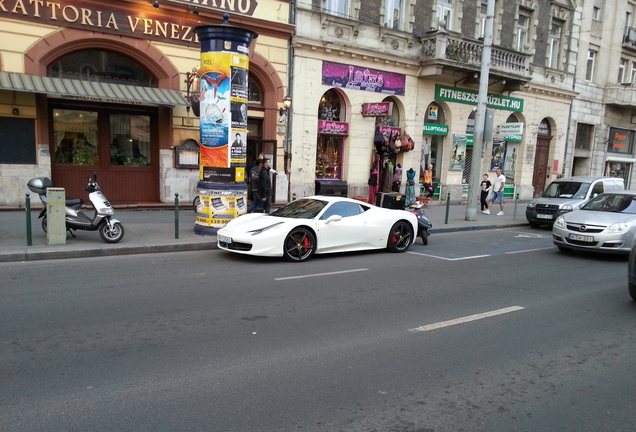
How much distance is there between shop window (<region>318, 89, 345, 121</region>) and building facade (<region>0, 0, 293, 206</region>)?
217cm

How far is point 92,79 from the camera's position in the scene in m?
14.8

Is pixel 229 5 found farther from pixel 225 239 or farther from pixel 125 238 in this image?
pixel 225 239

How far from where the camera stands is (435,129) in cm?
2223

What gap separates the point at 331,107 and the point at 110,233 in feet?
37.6

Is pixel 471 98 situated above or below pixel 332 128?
above

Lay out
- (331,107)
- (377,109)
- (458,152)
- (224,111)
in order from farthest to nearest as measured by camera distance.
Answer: (458,152)
(331,107)
(377,109)
(224,111)

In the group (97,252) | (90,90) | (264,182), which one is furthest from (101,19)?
(97,252)

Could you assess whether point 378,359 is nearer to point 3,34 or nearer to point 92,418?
point 92,418

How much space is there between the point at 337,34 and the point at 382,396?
16.7m

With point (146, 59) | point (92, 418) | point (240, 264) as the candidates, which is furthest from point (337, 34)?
point (92, 418)

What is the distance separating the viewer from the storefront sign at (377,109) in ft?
61.2

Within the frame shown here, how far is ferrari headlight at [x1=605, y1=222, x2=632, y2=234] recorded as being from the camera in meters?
10.4

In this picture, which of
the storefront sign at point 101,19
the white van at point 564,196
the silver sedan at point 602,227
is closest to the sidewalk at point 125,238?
the white van at point 564,196

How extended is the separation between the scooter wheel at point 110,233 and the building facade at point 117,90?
503 cm
